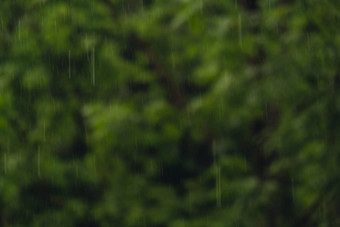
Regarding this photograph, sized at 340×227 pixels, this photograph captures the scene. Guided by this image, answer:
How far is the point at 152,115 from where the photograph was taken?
430 cm

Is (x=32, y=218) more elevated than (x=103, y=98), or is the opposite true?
(x=103, y=98)

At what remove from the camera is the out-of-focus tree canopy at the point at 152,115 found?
3.80 metres

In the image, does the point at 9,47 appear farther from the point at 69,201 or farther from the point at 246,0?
the point at 246,0

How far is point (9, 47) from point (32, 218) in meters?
1.04

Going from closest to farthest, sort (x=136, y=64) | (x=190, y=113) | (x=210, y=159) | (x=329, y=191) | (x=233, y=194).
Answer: (x=329, y=191) < (x=233, y=194) < (x=190, y=113) < (x=136, y=64) < (x=210, y=159)

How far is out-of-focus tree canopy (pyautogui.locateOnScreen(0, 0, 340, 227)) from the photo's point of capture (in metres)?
3.80

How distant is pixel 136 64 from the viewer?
477cm

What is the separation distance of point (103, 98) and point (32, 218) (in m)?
0.99

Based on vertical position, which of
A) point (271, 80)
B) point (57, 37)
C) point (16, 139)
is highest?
point (57, 37)

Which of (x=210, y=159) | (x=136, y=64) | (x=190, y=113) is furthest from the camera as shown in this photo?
(x=210, y=159)

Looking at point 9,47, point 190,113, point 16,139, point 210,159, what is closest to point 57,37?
point 9,47

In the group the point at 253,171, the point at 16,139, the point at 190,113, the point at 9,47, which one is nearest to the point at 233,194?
the point at 253,171

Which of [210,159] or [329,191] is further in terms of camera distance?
[210,159]

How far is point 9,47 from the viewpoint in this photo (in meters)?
4.29
